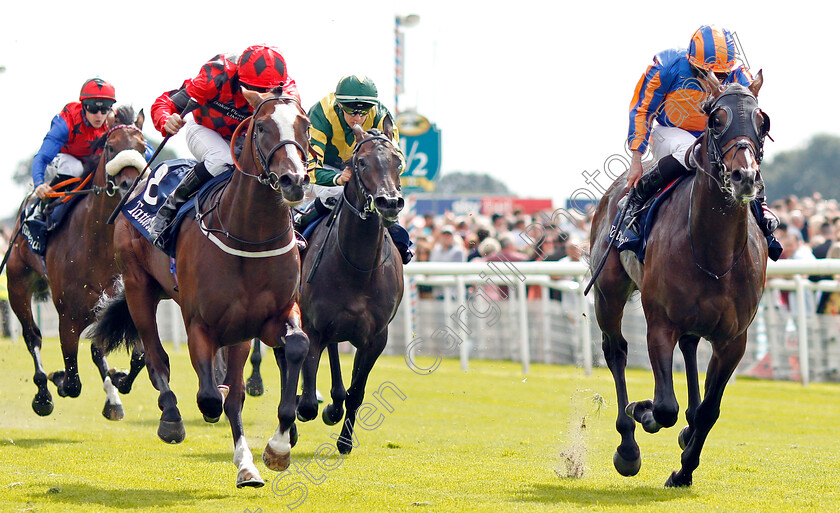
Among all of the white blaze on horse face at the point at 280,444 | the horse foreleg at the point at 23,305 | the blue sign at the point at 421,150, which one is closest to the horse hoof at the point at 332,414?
the white blaze on horse face at the point at 280,444

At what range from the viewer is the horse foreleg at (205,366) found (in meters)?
5.89

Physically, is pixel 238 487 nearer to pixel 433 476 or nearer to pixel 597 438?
pixel 433 476

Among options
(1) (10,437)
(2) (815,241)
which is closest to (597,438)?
(1) (10,437)

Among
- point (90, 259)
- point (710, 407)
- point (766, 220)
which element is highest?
point (766, 220)

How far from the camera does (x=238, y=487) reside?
5.68 metres

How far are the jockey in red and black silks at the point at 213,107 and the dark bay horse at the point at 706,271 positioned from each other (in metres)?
2.19

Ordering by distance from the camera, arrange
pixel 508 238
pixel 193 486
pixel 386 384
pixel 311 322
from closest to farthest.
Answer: pixel 193 486
pixel 311 322
pixel 386 384
pixel 508 238

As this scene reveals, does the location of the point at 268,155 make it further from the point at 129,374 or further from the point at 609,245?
the point at 129,374

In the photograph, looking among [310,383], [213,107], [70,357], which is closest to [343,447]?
[310,383]

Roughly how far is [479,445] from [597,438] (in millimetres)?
987

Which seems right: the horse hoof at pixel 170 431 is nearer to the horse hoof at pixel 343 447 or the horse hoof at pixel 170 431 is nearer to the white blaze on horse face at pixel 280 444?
the white blaze on horse face at pixel 280 444

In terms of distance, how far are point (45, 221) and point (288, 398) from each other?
397 centimetres

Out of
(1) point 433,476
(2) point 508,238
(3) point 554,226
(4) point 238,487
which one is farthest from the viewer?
(2) point 508,238

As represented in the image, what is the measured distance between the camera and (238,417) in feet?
20.0
